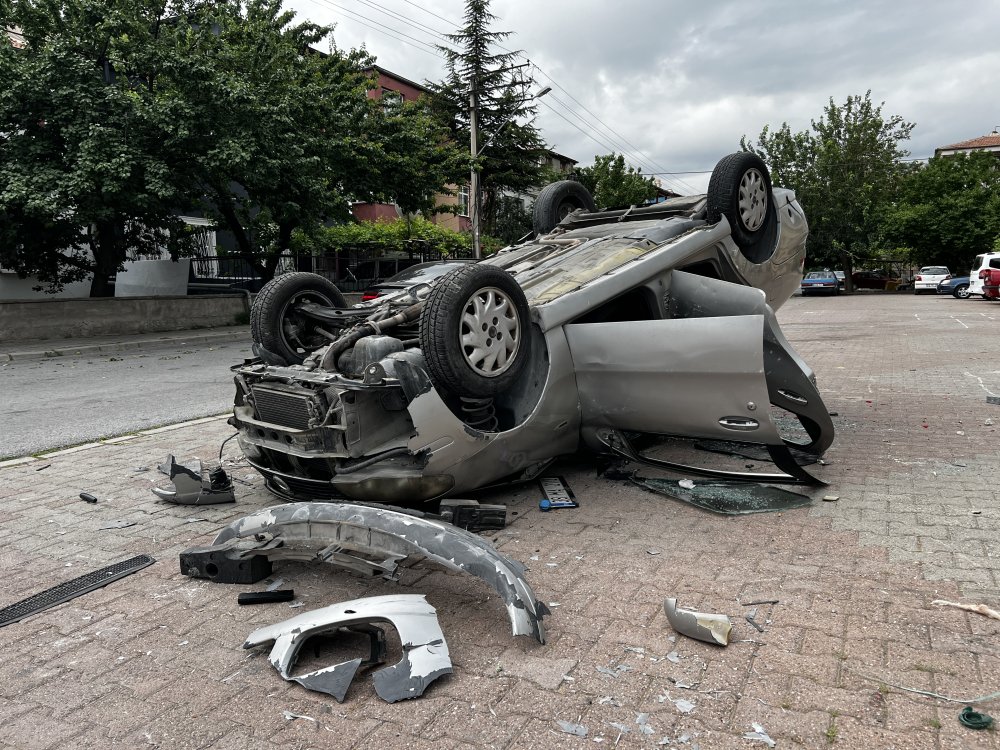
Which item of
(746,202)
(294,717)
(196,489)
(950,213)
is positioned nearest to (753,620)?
(294,717)

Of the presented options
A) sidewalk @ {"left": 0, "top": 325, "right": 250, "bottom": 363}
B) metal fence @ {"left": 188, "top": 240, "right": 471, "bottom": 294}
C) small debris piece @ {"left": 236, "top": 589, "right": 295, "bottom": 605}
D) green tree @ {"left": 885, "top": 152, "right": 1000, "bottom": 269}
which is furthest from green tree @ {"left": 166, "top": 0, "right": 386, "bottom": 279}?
green tree @ {"left": 885, "top": 152, "right": 1000, "bottom": 269}

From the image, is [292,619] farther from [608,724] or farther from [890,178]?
[890,178]

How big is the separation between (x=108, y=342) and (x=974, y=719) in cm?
1629

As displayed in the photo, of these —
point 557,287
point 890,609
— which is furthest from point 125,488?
point 890,609

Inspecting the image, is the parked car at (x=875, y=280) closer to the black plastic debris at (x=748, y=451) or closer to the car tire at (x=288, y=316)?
the black plastic debris at (x=748, y=451)

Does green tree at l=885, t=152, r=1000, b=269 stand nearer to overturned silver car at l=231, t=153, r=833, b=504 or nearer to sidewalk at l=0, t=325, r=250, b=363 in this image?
sidewalk at l=0, t=325, r=250, b=363

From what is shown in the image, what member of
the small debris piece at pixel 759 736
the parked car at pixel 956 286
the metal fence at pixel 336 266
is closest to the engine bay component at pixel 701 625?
the small debris piece at pixel 759 736

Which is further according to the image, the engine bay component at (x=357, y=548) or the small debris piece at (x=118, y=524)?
the small debris piece at (x=118, y=524)

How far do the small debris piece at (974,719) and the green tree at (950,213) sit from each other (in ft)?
135

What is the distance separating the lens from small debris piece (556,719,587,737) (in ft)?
7.47

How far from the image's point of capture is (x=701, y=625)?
2805 mm

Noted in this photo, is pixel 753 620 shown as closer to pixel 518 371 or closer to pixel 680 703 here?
pixel 680 703

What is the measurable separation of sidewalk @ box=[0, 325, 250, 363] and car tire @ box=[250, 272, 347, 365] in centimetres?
1066

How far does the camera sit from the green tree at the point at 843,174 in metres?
41.1
